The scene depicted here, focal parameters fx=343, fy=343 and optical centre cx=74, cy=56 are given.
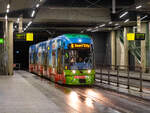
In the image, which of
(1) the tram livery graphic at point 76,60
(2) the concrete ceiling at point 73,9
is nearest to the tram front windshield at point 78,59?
(1) the tram livery graphic at point 76,60

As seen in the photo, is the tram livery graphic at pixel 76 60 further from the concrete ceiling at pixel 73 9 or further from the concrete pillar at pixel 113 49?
the concrete pillar at pixel 113 49

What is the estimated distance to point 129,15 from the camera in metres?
31.5

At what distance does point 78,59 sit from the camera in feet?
67.8

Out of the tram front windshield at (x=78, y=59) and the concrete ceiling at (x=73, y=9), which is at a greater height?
the concrete ceiling at (x=73, y=9)

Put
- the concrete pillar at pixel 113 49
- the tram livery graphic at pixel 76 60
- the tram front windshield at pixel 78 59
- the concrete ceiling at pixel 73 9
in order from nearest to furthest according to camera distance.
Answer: the tram livery graphic at pixel 76 60, the tram front windshield at pixel 78 59, the concrete ceiling at pixel 73 9, the concrete pillar at pixel 113 49

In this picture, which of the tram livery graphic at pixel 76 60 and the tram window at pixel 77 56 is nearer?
the tram livery graphic at pixel 76 60

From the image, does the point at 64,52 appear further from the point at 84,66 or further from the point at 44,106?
the point at 44,106

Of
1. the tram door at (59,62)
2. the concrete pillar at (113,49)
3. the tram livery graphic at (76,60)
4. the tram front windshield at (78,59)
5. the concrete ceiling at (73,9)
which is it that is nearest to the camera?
the tram livery graphic at (76,60)

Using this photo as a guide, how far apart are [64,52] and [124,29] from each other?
79.3ft

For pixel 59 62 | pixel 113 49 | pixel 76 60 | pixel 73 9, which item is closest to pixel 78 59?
pixel 76 60

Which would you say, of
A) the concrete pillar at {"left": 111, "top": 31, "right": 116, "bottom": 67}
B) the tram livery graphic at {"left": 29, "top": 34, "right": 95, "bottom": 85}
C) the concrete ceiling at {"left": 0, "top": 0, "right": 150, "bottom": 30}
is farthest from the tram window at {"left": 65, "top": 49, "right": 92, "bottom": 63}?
the concrete pillar at {"left": 111, "top": 31, "right": 116, "bottom": 67}

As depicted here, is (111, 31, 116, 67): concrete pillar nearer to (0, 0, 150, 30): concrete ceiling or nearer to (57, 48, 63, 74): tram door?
(0, 0, 150, 30): concrete ceiling

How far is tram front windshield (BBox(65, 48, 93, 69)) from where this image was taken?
2053 cm

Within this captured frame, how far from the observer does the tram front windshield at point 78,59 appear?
20.5 meters
